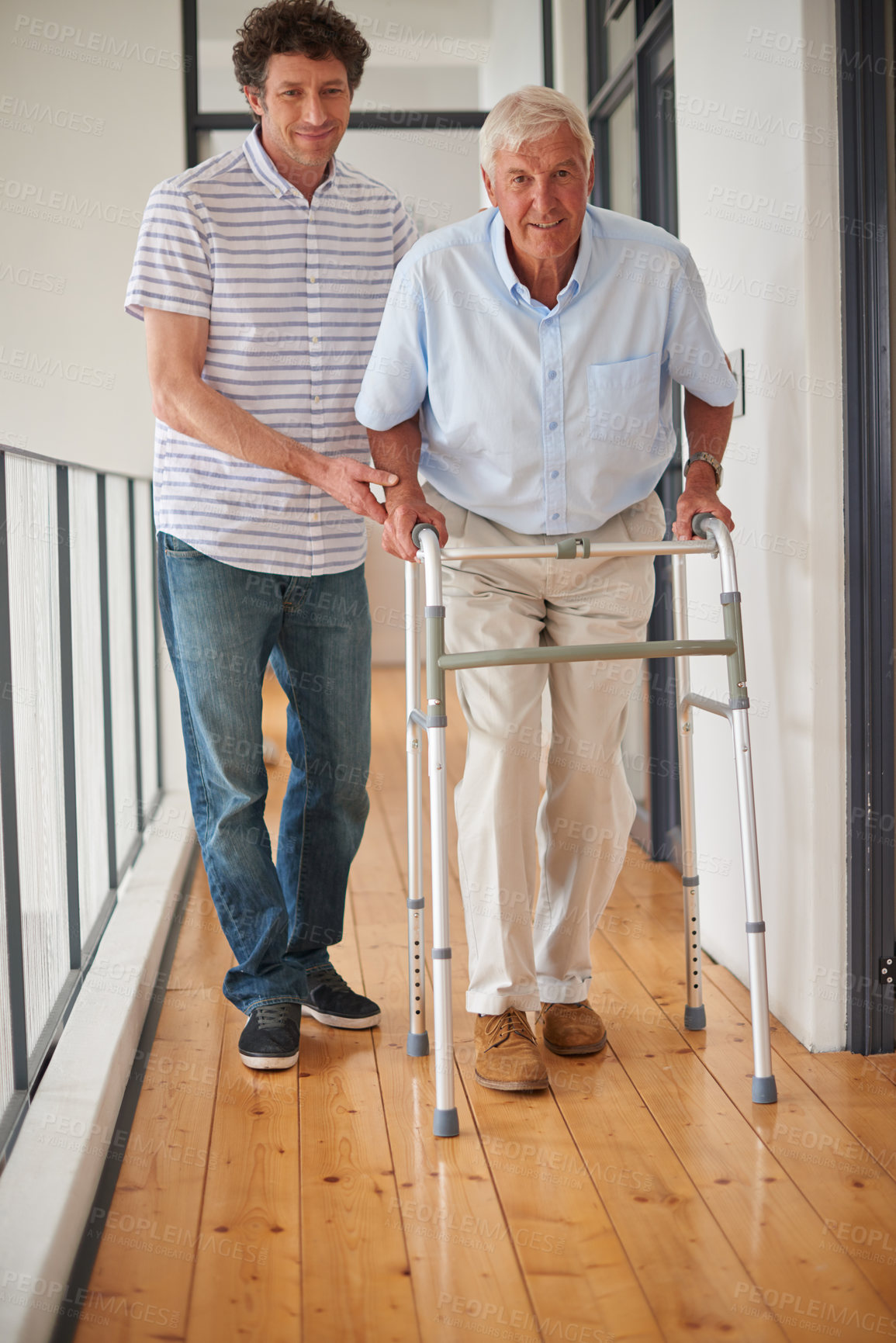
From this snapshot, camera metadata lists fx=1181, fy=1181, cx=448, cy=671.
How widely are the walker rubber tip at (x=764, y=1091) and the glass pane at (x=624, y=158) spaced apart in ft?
7.58

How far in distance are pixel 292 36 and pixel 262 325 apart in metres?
0.44

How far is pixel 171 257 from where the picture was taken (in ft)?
6.18

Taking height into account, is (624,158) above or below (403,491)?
above

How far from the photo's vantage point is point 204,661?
196 cm

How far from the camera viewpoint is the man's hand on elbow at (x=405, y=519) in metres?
1.76

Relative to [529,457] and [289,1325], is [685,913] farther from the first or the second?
[289,1325]

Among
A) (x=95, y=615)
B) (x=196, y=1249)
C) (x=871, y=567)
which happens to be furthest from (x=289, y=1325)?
(x=95, y=615)

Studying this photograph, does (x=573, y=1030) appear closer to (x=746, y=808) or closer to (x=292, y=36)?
(x=746, y=808)

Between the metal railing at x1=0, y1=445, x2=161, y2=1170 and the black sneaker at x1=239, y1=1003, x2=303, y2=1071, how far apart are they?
313 millimetres

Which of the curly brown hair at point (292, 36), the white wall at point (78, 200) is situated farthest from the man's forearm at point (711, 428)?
the white wall at point (78, 200)

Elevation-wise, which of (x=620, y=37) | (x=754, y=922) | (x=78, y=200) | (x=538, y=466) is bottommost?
(x=754, y=922)

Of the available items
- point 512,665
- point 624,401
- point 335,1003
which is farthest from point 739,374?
point 335,1003

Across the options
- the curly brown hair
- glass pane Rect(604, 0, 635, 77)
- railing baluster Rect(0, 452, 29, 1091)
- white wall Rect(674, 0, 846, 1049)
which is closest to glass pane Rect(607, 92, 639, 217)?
glass pane Rect(604, 0, 635, 77)

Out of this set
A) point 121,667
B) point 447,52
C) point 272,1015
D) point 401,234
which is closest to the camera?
point 272,1015
